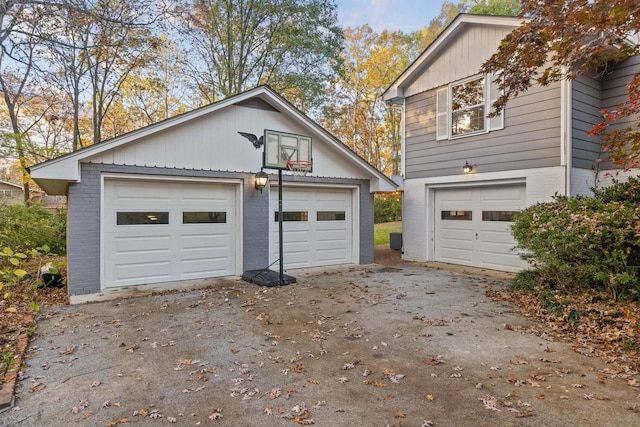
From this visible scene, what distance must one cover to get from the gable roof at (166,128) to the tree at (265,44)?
23.3 ft

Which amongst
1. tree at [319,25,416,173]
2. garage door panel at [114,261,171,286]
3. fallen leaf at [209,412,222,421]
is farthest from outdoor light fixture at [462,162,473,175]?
tree at [319,25,416,173]

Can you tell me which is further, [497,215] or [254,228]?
[497,215]

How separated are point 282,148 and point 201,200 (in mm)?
2110

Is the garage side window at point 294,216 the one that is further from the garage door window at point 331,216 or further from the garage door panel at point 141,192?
the garage door panel at point 141,192

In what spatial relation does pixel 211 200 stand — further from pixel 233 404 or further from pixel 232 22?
pixel 232 22

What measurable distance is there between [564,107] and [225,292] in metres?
7.84

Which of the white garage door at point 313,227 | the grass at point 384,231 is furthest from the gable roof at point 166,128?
the grass at point 384,231

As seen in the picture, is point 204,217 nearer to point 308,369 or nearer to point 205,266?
point 205,266

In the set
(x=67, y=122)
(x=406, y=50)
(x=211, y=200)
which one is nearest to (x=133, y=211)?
(x=211, y=200)

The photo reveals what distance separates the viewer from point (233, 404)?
2969 mm

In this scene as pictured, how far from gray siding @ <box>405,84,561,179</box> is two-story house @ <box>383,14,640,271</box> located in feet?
0.07

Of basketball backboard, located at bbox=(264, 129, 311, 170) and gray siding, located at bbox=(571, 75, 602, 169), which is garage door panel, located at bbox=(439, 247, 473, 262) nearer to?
gray siding, located at bbox=(571, 75, 602, 169)

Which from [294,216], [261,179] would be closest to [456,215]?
[294,216]

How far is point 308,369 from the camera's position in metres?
3.62
